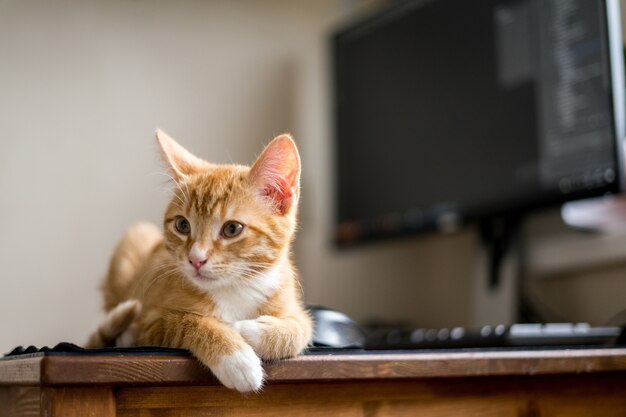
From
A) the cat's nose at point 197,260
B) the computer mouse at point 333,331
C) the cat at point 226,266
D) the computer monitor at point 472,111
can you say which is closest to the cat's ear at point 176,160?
the cat at point 226,266

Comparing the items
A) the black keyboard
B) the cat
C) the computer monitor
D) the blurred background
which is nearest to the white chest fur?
the cat

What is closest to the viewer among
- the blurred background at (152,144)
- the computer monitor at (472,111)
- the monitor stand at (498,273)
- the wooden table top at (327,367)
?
the wooden table top at (327,367)

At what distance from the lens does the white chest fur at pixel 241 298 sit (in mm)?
804

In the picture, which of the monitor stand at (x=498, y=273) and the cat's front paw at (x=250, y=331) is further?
the monitor stand at (x=498, y=273)

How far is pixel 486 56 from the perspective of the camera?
57.8 inches

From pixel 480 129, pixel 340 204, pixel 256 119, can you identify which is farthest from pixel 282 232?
pixel 256 119

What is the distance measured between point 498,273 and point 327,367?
2.83ft

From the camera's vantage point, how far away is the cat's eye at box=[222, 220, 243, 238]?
2.59 feet

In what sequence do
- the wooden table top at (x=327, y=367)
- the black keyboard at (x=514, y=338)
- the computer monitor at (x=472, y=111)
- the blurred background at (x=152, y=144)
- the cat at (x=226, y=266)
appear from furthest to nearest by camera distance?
the blurred background at (x=152, y=144) < the computer monitor at (x=472, y=111) < the black keyboard at (x=514, y=338) < the cat at (x=226, y=266) < the wooden table top at (x=327, y=367)

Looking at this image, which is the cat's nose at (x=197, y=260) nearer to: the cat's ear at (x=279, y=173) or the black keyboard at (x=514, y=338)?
the cat's ear at (x=279, y=173)

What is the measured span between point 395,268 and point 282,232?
4.26 feet

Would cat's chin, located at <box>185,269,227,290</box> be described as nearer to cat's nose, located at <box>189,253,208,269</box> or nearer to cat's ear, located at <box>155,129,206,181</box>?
cat's nose, located at <box>189,253,208,269</box>

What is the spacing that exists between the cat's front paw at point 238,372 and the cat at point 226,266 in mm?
35

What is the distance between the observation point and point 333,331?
33.9 inches
